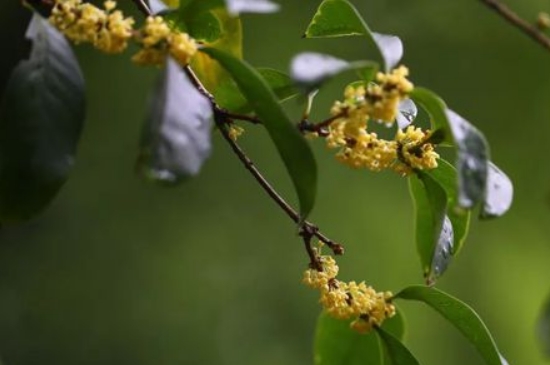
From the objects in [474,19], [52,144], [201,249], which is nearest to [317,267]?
[52,144]

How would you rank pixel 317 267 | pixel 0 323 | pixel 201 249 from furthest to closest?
A: 1. pixel 201 249
2. pixel 0 323
3. pixel 317 267

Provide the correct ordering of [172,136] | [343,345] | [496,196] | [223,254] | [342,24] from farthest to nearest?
[223,254] → [343,345] → [342,24] → [496,196] → [172,136]

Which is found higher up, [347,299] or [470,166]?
[470,166]

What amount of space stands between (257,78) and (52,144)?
0.15 m

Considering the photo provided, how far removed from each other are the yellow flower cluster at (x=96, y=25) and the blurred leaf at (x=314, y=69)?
127mm

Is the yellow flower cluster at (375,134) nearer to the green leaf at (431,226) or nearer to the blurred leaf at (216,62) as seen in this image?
the green leaf at (431,226)

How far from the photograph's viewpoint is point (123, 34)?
0.61m

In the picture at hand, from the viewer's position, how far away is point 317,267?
2.42ft

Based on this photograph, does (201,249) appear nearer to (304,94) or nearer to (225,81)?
(225,81)

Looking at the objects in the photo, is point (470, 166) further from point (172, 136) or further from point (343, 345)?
point (343, 345)

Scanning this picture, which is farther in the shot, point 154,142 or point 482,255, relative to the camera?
point 482,255

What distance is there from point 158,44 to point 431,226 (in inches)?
12.9

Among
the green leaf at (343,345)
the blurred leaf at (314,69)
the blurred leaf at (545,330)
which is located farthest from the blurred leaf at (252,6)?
the green leaf at (343,345)

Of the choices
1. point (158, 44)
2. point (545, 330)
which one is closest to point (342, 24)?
point (158, 44)
